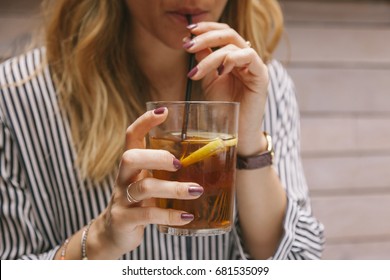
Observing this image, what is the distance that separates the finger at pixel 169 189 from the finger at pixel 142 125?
0.25ft

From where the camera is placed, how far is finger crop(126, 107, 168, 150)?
2.50 ft

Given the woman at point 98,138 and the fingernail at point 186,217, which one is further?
A: the woman at point 98,138

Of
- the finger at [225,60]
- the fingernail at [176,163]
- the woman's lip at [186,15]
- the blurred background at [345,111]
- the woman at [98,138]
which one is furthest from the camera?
the blurred background at [345,111]

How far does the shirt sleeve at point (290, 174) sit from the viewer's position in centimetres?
115

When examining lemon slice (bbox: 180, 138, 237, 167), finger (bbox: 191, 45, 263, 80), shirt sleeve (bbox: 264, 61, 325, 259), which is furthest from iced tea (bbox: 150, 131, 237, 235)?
shirt sleeve (bbox: 264, 61, 325, 259)

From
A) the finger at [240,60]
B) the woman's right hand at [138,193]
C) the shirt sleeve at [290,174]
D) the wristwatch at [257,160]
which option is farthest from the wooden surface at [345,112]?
the woman's right hand at [138,193]

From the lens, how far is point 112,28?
1.21 metres

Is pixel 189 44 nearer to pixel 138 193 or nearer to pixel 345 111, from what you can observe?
pixel 138 193

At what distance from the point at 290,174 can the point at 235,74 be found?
37cm

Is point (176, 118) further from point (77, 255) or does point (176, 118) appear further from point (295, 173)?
point (295, 173)

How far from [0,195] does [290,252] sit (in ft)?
1.98

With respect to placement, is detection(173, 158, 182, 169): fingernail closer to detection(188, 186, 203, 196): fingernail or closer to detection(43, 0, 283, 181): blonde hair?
detection(188, 186, 203, 196): fingernail

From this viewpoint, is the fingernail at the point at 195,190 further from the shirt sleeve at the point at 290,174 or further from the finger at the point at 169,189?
the shirt sleeve at the point at 290,174

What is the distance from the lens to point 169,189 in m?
0.75
